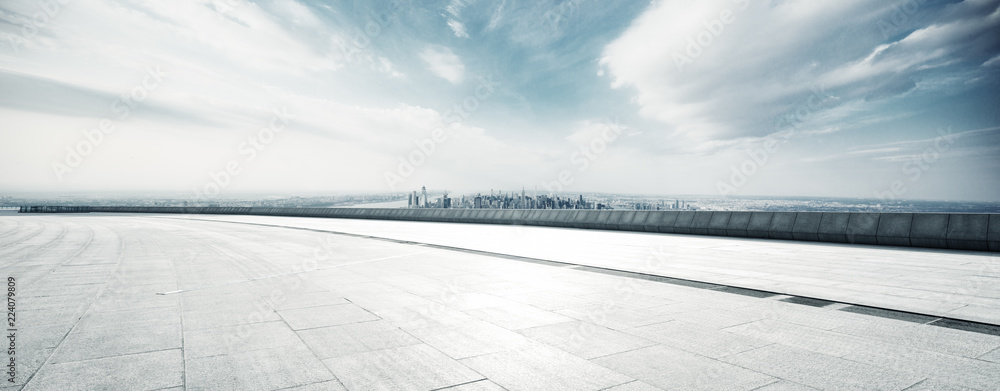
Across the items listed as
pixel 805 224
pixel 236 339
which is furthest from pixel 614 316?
pixel 805 224

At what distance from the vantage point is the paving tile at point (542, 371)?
3.49 m

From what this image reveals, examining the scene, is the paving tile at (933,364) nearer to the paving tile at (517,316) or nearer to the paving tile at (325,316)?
the paving tile at (517,316)

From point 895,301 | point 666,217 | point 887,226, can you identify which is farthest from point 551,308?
point 666,217

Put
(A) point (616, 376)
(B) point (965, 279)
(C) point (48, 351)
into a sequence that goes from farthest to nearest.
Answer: (B) point (965, 279), (C) point (48, 351), (A) point (616, 376)

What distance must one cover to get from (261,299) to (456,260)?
4.79 meters

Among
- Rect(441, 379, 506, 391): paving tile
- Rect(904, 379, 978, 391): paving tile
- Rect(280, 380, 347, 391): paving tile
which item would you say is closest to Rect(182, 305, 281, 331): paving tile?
Rect(280, 380, 347, 391): paving tile

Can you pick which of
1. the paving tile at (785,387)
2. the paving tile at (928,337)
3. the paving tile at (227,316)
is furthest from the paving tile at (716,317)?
the paving tile at (227,316)

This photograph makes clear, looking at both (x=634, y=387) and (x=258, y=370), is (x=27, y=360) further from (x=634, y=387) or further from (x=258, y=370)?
(x=634, y=387)

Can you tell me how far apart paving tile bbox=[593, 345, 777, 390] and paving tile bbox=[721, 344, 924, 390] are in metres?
0.20

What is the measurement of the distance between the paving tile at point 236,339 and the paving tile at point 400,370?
898 mm

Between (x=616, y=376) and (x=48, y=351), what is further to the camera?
(x=48, y=351)

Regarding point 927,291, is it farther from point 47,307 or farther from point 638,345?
point 47,307

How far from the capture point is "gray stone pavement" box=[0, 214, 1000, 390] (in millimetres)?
3590

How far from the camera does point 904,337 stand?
461 centimetres
